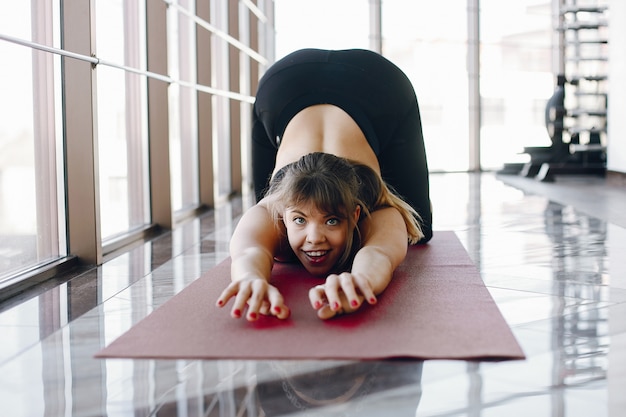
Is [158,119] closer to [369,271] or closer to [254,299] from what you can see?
[369,271]

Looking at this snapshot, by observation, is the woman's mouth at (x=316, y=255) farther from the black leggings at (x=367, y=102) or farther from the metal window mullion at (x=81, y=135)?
the metal window mullion at (x=81, y=135)

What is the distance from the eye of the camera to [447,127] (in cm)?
865

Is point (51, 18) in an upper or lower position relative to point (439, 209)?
upper

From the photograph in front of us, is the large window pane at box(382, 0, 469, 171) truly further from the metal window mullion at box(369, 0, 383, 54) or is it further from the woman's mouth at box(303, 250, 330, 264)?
the woman's mouth at box(303, 250, 330, 264)

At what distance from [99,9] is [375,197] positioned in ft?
5.04

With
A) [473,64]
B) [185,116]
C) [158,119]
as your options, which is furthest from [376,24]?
[158,119]

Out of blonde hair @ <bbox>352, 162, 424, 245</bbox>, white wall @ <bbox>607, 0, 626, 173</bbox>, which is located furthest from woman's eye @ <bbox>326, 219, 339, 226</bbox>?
white wall @ <bbox>607, 0, 626, 173</bbox>

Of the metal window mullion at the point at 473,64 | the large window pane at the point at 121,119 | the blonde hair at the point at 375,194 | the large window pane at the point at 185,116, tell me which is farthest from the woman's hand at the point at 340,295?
the metal window mullion at the point at 473,64

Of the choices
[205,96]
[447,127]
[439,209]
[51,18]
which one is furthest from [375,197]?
[447,127]

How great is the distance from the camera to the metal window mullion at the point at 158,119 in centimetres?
358

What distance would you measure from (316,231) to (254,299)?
37cm

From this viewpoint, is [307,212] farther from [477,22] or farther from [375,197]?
[477,22]

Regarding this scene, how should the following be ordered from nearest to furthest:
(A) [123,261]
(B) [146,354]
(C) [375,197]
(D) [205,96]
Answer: (B) [146,354] < (C) [375,197] < (A) [123,261] < (D) [205,96]

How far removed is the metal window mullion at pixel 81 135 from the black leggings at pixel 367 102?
0.61 metres
